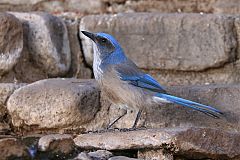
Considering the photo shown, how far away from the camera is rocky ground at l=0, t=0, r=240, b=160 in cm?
425

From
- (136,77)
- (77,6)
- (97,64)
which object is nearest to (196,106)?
(136,77)

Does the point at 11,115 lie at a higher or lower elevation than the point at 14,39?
lower

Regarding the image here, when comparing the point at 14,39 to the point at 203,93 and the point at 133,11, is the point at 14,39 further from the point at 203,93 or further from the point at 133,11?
the point at 203,93

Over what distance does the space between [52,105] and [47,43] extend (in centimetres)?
88

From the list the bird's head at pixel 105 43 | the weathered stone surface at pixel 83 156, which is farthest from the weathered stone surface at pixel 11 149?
the bird's head at pixel 105 43

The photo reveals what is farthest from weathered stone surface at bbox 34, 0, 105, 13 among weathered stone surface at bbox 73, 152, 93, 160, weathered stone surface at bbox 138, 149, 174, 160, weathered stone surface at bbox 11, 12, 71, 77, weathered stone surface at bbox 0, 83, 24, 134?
weathered stone surface at bbox 73, 152, 93, 160

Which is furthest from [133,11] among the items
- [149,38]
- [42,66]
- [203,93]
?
[203,93]

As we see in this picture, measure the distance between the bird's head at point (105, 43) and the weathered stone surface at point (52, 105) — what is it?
355mm

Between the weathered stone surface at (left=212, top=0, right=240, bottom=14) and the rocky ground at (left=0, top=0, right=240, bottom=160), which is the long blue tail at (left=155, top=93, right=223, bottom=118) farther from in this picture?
the weathered stone surface at (left=212, top=0, right=240, bottom=14)

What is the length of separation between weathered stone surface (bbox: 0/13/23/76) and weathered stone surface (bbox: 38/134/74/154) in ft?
5.04

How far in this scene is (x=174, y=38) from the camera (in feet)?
18.4

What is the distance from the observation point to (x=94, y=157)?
403cm

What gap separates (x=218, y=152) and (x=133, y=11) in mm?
2090

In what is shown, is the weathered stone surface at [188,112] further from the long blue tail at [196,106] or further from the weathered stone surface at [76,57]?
the weathered stone surface at [76,57]
